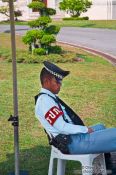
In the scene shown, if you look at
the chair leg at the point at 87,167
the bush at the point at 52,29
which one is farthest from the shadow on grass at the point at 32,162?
the bush at the point at 52,29

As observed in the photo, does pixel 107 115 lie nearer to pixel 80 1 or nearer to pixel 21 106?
pixel 21 106

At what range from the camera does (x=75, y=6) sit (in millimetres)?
39469

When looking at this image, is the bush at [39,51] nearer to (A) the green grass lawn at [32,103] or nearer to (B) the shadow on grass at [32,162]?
(A) the green grass lawn at [32,103]

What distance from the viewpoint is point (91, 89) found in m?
11.2

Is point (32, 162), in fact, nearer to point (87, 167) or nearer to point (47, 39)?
point (87, 167)

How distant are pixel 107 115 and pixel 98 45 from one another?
42.3 ft

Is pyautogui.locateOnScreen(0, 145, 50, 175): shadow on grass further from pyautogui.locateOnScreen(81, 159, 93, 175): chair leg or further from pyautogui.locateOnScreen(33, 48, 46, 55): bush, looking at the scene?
pyautogui.locateOnScreen(33, 48, 46, 55): bush

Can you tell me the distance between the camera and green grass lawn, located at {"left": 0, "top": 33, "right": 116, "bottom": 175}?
6.44 meters

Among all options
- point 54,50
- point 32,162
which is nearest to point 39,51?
point 54,50

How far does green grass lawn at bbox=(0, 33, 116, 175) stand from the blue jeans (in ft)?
3.44

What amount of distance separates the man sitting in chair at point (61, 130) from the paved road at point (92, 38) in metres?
13.0

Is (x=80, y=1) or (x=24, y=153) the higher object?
(x=80, y=1)

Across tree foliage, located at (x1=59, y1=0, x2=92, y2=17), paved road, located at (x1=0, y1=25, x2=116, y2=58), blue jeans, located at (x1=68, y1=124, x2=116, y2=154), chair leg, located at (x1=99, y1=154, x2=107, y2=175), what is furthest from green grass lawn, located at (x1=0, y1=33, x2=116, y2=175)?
tree foliage, located at (x1=59, y1=0, x2=92, y2=17)

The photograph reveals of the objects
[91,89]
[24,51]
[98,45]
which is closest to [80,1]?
[98,45]
